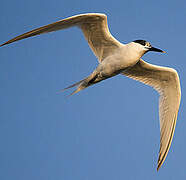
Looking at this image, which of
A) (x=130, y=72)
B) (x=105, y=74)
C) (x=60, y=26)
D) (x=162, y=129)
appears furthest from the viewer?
(x=130, y=72)

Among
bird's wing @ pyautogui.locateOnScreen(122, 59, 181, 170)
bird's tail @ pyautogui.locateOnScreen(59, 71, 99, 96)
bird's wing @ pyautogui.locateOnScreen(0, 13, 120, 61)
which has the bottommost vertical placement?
bird's wing @ pyautogui.locateOnScreen(122, 59, 181, 170)

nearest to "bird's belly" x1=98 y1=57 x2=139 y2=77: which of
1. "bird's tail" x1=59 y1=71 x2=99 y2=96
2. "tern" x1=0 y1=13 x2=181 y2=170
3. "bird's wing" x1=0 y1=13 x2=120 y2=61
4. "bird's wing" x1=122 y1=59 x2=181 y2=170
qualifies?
"tern" x1=0 y1=13 x2=181 y2=170

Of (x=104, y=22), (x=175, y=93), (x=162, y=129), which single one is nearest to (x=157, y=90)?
(x=175, y=93)

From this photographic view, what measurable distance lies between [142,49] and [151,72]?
1501 millimetres

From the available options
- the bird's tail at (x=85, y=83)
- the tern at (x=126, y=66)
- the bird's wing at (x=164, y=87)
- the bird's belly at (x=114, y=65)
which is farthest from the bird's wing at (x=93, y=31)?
the bird's wing at (x=164, y=87)

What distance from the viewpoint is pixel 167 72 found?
8789mm

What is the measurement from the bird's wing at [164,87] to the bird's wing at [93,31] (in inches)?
48.5

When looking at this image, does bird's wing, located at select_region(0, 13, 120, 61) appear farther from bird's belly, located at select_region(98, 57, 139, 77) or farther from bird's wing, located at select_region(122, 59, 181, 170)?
bird's wing, located at select_region(122, 59, 181, 170)

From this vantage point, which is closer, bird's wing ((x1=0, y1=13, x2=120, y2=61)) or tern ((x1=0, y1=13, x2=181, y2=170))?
bird's wing ((x1=0, y1=13, x2=120, y2=61))

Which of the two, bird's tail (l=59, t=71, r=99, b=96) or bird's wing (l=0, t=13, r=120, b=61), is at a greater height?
bird's wing (l=0, t=13, r=120, b=61)

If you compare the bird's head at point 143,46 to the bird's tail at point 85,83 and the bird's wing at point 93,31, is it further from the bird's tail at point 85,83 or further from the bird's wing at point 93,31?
the bird's tail at point 85,83

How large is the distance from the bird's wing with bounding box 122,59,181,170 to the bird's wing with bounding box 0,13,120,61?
4.04ft

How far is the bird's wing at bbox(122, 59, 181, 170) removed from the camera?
859 centimetres

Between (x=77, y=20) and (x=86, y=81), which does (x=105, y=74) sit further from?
(x=77, y=20)
